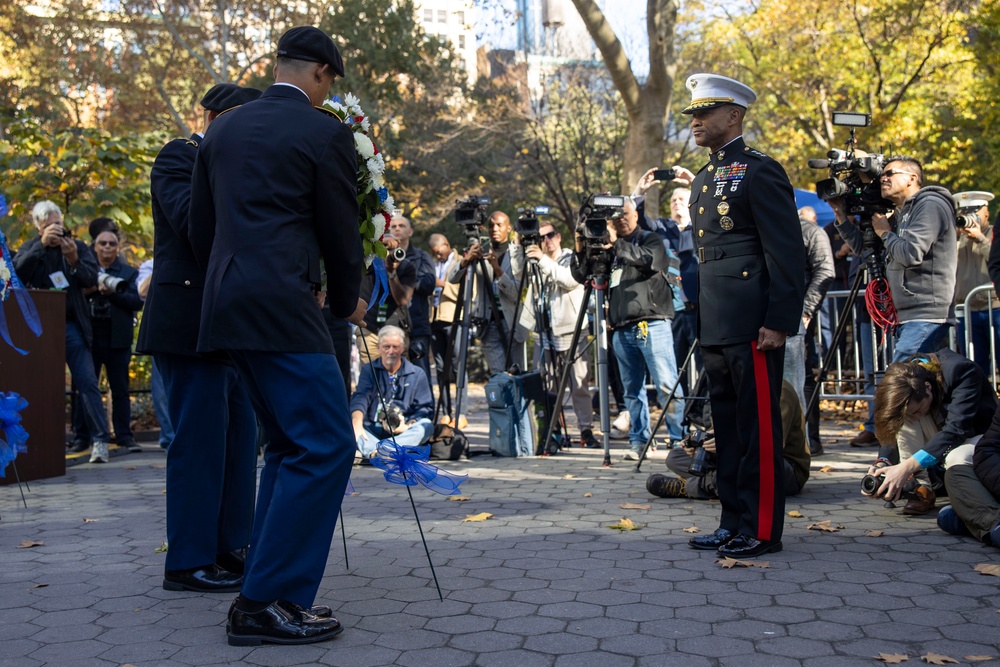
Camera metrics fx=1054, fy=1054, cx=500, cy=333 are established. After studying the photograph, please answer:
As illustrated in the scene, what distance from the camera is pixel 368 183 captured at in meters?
4.35

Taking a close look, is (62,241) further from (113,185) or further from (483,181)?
(483,181)

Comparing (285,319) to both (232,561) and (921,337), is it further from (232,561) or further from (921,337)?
(921,337)

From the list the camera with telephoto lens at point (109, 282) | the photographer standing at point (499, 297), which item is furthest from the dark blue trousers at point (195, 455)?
the camera with telephoto lens at point (109, 282)

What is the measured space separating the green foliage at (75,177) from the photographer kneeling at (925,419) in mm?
9271

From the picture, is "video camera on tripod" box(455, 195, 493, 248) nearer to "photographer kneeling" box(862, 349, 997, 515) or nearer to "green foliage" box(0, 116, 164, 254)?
"photographer kneeling" box(862, 349, 997, 515)

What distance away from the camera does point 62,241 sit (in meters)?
9.19

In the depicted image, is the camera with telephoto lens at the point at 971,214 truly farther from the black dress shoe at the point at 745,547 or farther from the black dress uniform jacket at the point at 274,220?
the black dress uniform jacket at the point at 274,220

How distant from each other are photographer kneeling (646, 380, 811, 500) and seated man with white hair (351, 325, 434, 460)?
2.71m

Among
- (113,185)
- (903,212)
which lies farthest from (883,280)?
(113,185)

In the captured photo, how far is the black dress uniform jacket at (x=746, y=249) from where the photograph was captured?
4.95 meters

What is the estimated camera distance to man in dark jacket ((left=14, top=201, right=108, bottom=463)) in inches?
363

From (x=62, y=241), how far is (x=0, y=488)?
243cm

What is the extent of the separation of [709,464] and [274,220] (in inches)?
144

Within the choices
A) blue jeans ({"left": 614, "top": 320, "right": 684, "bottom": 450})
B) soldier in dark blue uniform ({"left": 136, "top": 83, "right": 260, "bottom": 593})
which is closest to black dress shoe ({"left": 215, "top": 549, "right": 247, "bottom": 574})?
soldier in dark blue uniform ({"left": 136, "top": 83, "right": 260, "bottom": 593})
